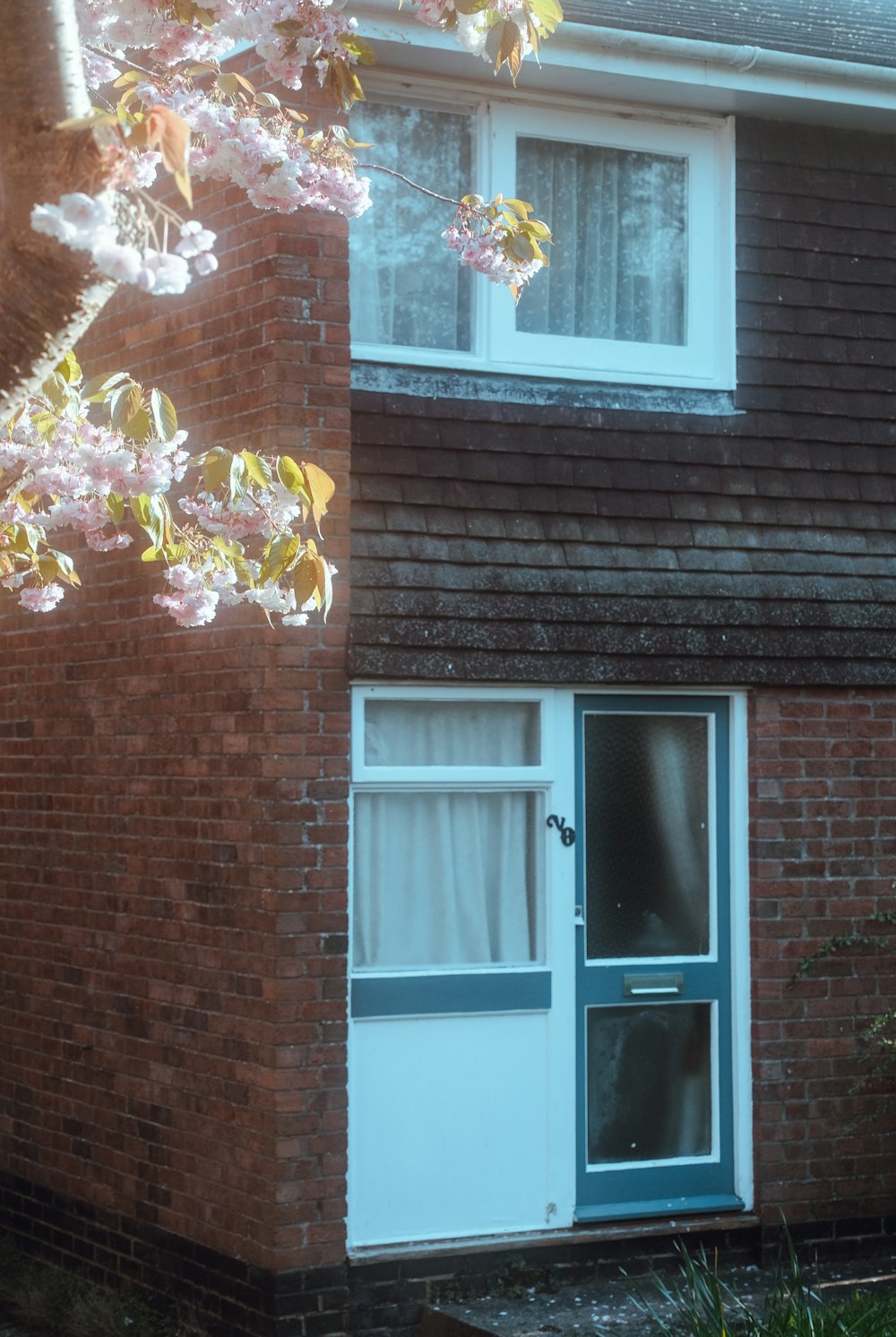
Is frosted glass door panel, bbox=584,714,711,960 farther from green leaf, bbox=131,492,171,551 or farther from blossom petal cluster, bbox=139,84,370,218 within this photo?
green leaf, bbox=131,492,171,551

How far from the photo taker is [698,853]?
7.62 metres

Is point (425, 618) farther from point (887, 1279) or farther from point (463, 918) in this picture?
point (887, 1279)

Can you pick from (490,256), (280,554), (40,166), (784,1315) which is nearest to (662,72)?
(490,256)

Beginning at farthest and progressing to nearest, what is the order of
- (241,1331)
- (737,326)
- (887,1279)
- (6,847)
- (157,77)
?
1. (6,847)
2. (737,326)
3. (887,1279)
4. (241,1331)
5. (157,77)

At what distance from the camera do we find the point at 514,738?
7391mm

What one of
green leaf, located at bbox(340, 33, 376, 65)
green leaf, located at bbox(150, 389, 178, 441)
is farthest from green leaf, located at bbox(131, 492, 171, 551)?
green leaf, located at bbox(340, 33, 376, 65)

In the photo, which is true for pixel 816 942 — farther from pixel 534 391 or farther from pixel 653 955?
pixel 534 391

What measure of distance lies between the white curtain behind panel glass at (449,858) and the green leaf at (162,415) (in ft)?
8.75

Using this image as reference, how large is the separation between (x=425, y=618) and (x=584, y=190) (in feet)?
6.84

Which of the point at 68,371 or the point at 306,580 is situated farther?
the point at 68,371

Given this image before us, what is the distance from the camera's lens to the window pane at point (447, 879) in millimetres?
7160

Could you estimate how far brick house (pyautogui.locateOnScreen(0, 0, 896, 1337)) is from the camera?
689 cm

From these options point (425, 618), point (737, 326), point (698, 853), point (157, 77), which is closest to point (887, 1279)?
point (698, 853)

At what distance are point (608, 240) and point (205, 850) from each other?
10.1 ft
